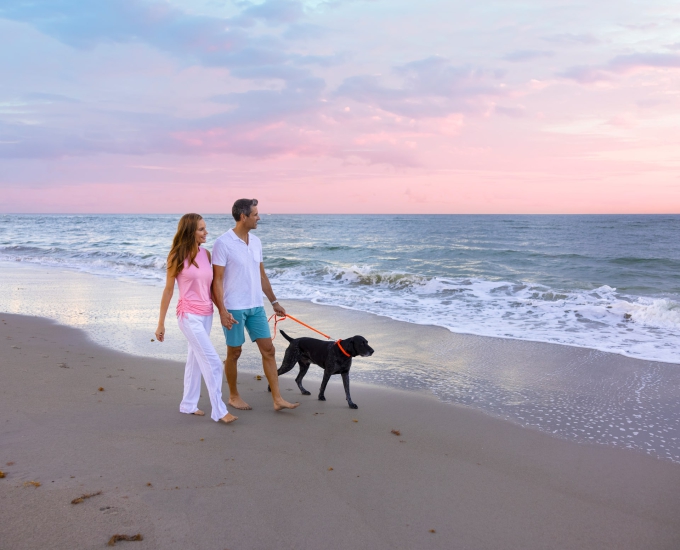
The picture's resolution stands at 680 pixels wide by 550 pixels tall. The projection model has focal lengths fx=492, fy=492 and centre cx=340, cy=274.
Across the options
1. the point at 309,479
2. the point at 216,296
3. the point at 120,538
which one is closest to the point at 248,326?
the point at 216,296

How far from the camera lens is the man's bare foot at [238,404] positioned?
4766mm

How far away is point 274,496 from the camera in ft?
10.2

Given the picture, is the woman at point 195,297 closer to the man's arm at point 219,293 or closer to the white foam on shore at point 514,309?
the man's arm at point 219,293

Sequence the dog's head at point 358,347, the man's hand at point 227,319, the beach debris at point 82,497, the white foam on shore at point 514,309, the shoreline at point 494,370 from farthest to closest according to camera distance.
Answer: the white foam on shore at point 514,309, the dog's head at point 358,347, the shoreline at point 494,370, the man's hand at point 227,319, the beach debris at point 82,497

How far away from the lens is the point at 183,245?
415cm

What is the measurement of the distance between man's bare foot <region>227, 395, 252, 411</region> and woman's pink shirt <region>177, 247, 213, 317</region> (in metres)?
1.02

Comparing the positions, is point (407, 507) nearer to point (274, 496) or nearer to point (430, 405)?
point (274, 496)

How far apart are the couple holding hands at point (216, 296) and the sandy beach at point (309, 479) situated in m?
0.36

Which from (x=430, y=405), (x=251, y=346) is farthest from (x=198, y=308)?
(x=251, y=346)

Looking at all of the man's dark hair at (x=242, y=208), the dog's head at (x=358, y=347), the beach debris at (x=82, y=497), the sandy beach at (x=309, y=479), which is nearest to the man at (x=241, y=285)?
the man's dark hair at (x=242, y=208)

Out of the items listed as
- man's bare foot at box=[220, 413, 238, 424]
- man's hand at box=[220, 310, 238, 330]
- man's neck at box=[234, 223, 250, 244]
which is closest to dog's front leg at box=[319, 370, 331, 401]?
man's bare foot at box=[220, 413, 238, 424]

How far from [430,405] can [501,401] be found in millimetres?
794

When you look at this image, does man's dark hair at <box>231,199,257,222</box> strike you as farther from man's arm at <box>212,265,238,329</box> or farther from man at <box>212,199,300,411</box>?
man's arm at <box>212,265,238,329</box>

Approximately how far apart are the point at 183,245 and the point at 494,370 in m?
4.25
